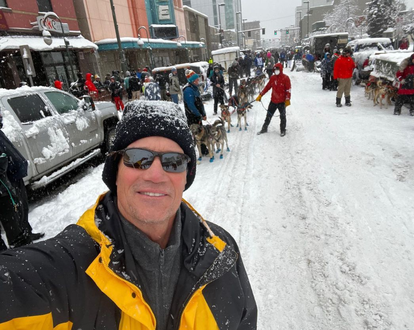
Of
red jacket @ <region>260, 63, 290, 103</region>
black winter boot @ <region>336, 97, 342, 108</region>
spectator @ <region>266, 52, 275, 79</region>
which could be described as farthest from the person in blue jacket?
spectator @ <region>266, 52, 275, 79</region>

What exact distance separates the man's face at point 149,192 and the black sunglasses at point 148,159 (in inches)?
0.9

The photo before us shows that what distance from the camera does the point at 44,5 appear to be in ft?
56.3

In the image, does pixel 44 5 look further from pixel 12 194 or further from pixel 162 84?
pixel 12 194

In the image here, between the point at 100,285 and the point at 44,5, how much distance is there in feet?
72.8

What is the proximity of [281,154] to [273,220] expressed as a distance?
9.84ft

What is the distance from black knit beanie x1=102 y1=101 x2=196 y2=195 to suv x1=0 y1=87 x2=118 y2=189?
3.66 metres

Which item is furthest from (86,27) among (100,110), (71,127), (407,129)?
(407,129)

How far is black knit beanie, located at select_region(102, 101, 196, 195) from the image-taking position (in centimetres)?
148

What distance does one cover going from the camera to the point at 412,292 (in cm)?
260

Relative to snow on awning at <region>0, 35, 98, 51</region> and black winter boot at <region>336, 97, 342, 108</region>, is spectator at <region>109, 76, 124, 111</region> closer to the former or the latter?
snow on awning at <region>0, 35, 98, 51</region>

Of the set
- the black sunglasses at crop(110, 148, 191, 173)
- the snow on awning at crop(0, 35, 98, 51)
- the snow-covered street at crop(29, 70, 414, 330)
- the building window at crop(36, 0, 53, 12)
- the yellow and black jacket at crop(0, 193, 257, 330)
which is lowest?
the snow-covered street at crop(29, 70, 414, 330)

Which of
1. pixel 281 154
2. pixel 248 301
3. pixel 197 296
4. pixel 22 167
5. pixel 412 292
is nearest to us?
pixel 197 296

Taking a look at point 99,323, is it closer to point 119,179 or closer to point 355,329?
point 119,179

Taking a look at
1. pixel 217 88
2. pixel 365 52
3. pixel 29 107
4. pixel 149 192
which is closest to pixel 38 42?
pixel 217 88
